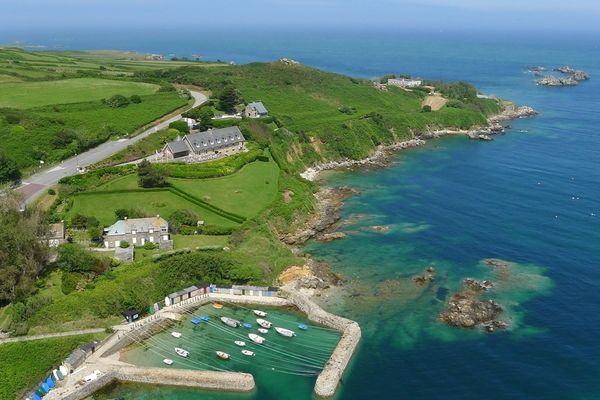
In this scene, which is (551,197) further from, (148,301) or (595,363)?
(148,301)

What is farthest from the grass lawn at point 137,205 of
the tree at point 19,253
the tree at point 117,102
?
the tree at point 117,102

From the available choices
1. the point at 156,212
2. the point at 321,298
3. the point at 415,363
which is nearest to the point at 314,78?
the point at 156,212

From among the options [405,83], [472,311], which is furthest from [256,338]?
[405,83]

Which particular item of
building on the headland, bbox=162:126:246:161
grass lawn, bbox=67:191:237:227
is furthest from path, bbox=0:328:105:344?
building on the headland, bbox=162:126:246:161

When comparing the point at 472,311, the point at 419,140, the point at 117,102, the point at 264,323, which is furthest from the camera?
the point at 419,140

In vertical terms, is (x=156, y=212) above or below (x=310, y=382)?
above

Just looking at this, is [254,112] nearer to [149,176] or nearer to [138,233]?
[149,176]

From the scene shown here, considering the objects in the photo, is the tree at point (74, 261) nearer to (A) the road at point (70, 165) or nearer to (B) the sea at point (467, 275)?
(B) the sea at point (467, 275)
